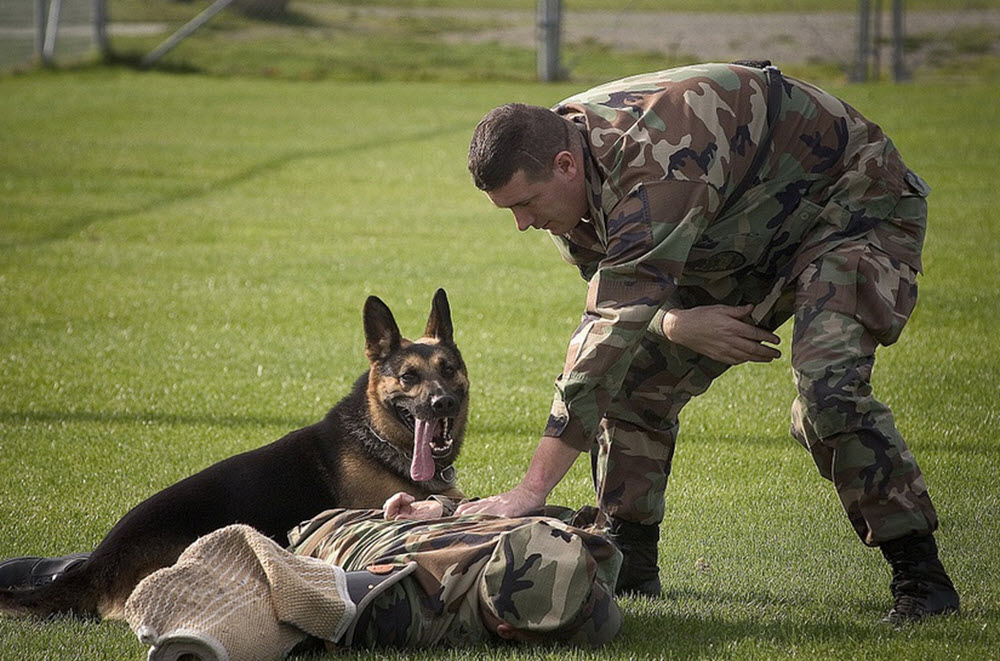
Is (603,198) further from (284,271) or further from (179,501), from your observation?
(284,271)

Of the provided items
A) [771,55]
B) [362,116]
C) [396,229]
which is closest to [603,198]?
[396,229]

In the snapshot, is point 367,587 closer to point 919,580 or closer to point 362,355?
point 919,580

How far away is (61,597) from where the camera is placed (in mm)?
4707

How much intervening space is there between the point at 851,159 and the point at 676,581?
1.72 meters

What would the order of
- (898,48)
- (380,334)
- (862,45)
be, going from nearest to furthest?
1. (380,334)
2. (862,45)
3. (898,48)

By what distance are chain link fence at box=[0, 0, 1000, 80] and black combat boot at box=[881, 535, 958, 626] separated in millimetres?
19975

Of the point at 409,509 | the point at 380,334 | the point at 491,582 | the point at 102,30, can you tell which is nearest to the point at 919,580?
the point at 491,582

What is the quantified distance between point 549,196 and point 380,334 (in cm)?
192

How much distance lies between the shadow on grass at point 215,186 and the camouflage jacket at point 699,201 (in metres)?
10.3

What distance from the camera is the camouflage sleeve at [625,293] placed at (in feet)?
13.2

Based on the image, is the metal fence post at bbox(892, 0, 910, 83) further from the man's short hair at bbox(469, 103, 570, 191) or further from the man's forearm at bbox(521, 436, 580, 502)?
the man's forearm at bbox(521, 436, 580, 502)

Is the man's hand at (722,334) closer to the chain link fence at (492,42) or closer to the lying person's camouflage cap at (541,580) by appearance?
the lying person's camouflage cap at (541,580)

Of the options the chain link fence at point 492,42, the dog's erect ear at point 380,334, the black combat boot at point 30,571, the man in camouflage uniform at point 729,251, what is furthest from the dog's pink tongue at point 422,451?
the chain link fence at point 492,42

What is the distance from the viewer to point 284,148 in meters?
19.7
